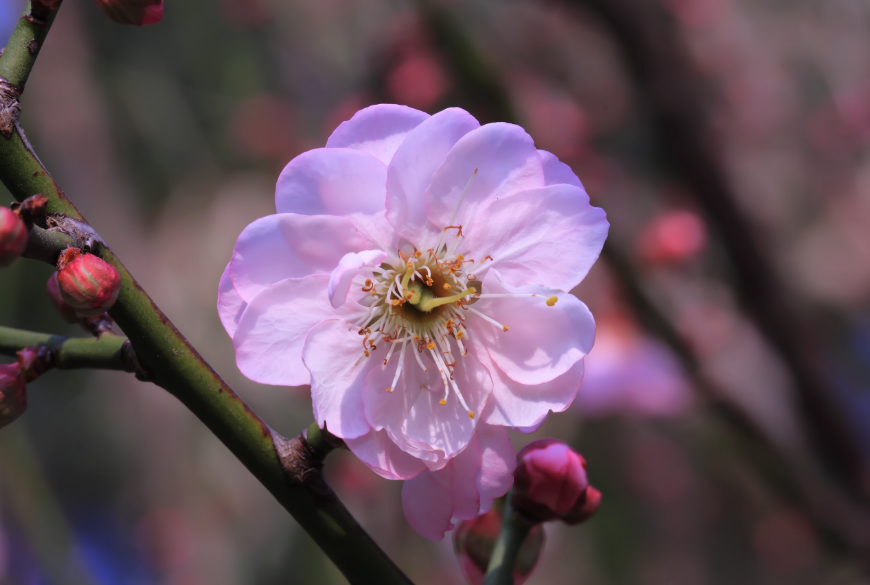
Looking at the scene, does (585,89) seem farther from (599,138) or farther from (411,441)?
(411,441)

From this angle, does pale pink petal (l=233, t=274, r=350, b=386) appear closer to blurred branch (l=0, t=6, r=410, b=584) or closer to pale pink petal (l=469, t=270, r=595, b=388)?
blurred branch (l=0, t=6, r=410, b=584)

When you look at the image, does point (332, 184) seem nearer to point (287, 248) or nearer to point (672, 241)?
point (287, 248)

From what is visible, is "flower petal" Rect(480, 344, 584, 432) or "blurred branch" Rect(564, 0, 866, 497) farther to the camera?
"blurred branch" Rect(564, 0, 866, 497)

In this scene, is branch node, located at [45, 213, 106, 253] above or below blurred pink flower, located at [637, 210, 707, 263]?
above

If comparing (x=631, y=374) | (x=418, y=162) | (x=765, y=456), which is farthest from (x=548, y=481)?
(x=631, y=374)

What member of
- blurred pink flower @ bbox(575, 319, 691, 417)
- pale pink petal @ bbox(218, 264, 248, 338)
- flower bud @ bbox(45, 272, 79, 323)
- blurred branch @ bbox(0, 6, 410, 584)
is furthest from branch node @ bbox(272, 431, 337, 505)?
blurred pink flower @ bbox(575, 319, 691, 417)

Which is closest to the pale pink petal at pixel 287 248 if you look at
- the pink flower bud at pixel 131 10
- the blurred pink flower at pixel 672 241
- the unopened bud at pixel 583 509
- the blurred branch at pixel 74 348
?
the blurred branch at pixel 74 348

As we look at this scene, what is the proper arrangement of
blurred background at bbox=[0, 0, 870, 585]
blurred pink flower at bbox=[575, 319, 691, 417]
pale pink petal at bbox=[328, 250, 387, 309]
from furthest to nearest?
blurred pink flower at bbox=[575, 319, 691, 417]
blurred background at bbox=[0, 0, 870, 585]
pale pink petal at bbox=[328, 250, 387, 309]

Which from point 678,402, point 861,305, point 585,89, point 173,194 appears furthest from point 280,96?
point 861,305
